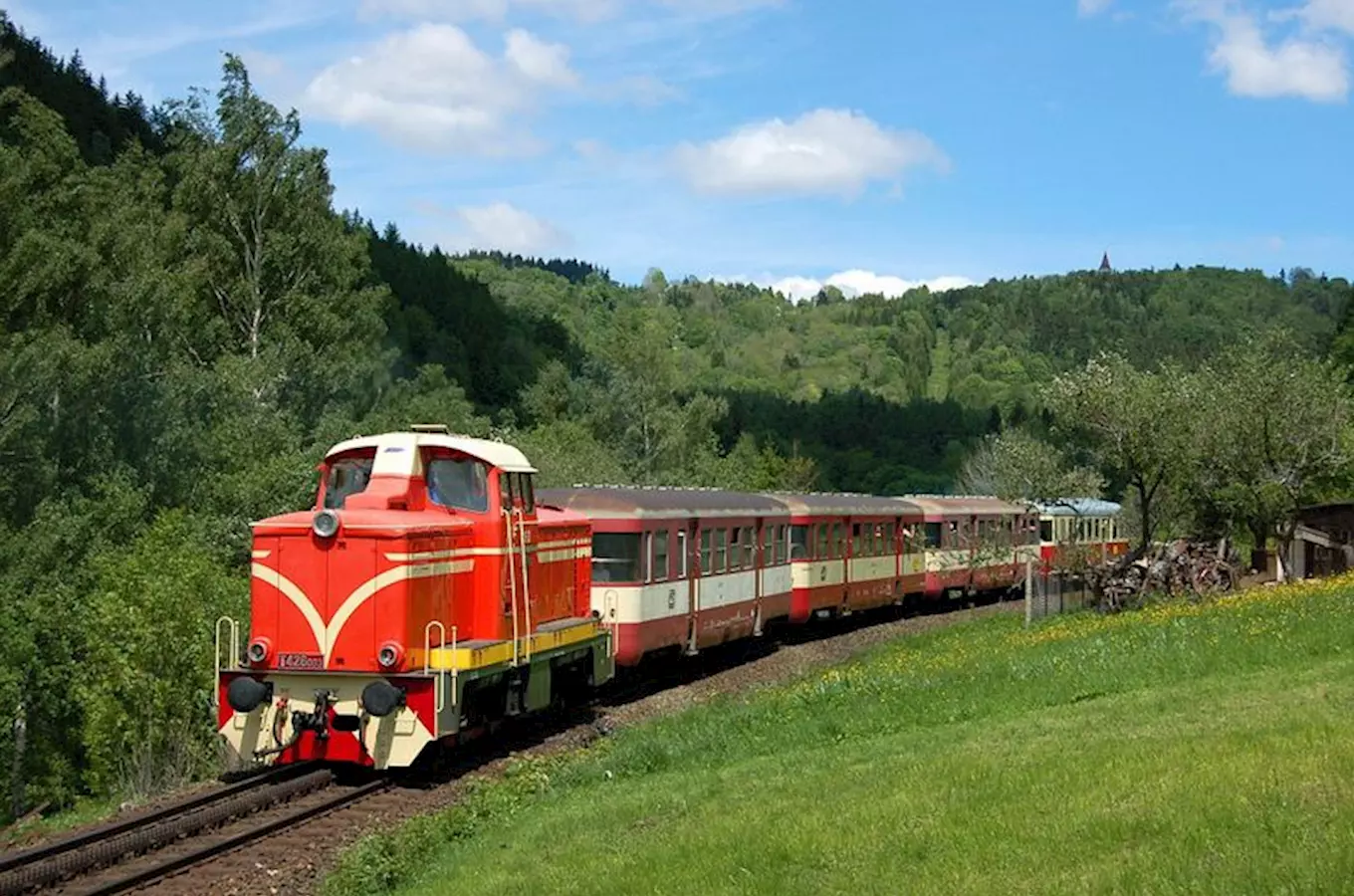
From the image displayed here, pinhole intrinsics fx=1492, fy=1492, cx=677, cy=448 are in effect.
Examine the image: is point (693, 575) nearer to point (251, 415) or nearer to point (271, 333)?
point (251, 415)

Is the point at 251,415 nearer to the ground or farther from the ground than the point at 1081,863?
farther from the ground

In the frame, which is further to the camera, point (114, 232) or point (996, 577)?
point (996, 577)

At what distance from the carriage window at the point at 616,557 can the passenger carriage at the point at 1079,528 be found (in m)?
25.2

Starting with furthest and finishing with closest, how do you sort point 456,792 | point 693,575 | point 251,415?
point 251,415
point 693,575
point 456,792

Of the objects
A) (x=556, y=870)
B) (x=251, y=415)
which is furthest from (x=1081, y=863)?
(x=251, y=415)

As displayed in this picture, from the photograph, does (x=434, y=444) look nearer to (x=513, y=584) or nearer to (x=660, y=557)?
(x=513, y=584)

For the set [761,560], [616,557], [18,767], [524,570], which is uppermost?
[524,570]

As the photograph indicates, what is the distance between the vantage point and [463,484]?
18.8 meters

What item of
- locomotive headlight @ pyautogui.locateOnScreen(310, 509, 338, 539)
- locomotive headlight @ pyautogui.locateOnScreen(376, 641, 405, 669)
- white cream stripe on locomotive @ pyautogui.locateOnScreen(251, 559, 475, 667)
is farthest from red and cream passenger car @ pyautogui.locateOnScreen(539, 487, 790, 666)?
locomotive headlight @ pyautogui.locateOnScreen(376, 641, 405, 669)

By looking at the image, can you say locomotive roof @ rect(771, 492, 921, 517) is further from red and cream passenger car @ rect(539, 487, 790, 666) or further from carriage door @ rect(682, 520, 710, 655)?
carriage door @ rect(682, 520, 710, 655)

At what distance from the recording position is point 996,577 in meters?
51.0

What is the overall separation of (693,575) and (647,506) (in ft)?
9.22

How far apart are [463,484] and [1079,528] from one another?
130 feet

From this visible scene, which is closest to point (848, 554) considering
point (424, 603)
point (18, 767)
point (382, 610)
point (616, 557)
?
point (616, 557)
